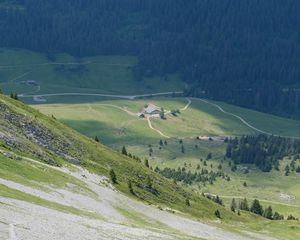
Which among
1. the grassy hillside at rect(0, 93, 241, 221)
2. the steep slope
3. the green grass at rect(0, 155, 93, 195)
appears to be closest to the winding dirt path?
the steep slope

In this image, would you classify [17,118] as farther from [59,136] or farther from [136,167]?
[136,167]

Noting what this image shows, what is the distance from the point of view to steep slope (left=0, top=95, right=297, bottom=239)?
2382 inches

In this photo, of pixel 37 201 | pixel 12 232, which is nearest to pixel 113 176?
pixel 37 201

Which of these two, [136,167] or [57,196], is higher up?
[57,196]

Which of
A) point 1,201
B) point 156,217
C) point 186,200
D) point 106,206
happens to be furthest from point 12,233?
point 186,200

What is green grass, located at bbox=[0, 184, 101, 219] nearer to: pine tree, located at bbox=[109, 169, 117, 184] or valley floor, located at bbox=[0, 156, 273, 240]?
valley floor, located at bbox=[0, 156, 273, 240]

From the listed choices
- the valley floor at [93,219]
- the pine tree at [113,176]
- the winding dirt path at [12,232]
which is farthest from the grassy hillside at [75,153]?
the winding dirt path at [12,232]

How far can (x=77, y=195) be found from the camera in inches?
3337

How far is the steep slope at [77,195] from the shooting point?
60500 mm

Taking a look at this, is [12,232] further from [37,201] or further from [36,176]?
[36,176]

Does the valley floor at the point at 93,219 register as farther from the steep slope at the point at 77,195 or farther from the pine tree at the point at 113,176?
the pine tree at the point at 113,176

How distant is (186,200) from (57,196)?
5078 centimetres

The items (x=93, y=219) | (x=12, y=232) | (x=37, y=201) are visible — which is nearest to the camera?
(x=12, y=232)

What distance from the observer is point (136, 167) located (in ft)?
428
